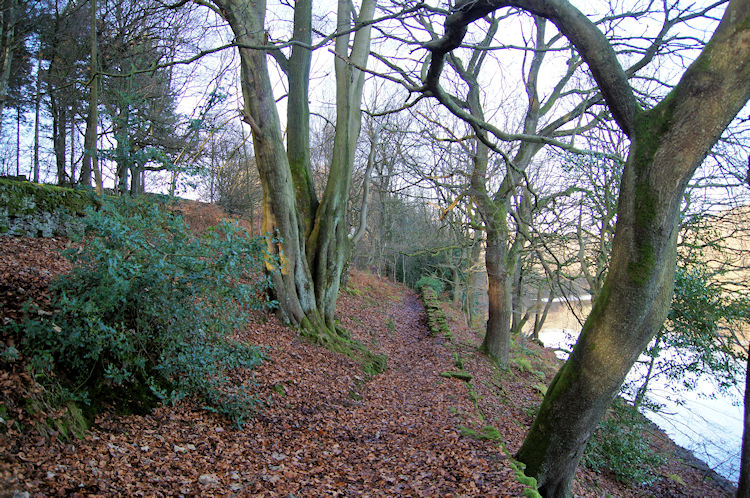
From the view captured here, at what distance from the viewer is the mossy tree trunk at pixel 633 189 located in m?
3.59

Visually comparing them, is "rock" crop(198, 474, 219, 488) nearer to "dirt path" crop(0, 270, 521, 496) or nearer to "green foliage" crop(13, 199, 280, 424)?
"dirt path" crop(0, 270, 521, 496)

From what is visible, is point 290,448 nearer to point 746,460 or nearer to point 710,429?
point 746,460

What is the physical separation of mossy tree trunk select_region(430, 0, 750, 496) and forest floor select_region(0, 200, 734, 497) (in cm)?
88

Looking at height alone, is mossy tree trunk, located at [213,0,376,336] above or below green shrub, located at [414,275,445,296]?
above

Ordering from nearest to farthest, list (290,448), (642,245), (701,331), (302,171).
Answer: (642,245) → (290,448) → (701,331) → (302,171)

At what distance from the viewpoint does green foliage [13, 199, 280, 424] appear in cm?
360

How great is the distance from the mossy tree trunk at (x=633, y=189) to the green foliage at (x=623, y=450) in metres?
3.24

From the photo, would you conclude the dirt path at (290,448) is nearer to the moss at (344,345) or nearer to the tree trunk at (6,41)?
the moss at (344,345)

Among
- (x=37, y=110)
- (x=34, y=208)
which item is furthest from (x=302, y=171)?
(x=37, y=110)

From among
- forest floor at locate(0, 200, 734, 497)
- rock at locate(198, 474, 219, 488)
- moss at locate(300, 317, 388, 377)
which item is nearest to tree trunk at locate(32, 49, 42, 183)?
forest floor at locate(0, 200, 734, 497)

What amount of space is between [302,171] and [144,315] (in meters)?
5.20

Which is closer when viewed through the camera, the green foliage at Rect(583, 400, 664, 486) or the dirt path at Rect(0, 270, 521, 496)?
the dirt path at Rect(0, 270, 521, 496)

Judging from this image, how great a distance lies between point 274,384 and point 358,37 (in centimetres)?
668

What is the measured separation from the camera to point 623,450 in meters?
7.08
